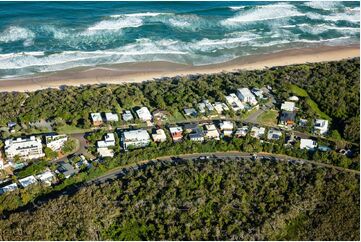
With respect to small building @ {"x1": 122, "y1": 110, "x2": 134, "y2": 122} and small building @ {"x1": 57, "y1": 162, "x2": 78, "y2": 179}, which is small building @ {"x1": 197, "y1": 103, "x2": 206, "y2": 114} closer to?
small building @ {"x1": 122, "y1": 110, "x2": 134, "y2": 122}

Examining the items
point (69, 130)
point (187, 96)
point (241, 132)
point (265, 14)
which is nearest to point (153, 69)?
point (187, 96)

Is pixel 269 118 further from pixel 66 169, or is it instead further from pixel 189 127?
pixel 66 169

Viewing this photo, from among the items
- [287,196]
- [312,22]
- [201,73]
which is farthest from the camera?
[312,22]

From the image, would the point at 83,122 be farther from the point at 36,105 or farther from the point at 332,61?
the point at 332,61

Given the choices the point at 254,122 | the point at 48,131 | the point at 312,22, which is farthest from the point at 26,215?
the point at 312,22

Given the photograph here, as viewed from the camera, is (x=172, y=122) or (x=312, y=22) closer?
(x=172, y=122)

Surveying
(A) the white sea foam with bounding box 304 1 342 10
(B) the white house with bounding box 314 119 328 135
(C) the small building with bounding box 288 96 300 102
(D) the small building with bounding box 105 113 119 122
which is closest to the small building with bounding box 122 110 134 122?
(D) the small building with bounding box 105 113 119 122

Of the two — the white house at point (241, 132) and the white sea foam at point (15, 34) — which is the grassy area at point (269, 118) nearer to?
the white house at point (241, 132)
